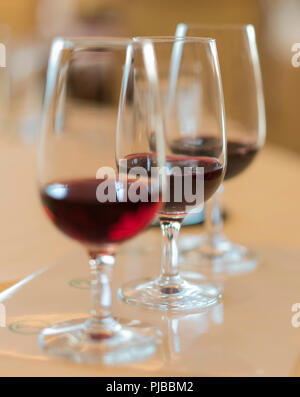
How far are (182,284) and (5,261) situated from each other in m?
0.26

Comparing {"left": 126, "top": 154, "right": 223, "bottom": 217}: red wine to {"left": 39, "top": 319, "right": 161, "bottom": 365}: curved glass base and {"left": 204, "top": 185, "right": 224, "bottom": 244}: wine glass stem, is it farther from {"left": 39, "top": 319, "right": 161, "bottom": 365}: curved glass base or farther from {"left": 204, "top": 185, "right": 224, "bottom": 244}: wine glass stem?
{"left": 204, "top": 185, "right": 224, "bottom": 244}: wine glass stem

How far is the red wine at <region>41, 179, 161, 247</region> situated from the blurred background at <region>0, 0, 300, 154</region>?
5.03 feet

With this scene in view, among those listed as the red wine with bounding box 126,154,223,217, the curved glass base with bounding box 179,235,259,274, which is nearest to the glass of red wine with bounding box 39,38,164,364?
the red wine with bounding box 126,154,223,217

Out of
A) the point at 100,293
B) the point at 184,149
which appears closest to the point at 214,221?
the point at 184,149

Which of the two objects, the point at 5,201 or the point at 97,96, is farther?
the point at 97,96

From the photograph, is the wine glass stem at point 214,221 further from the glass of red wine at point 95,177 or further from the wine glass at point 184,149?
the glass of red wine at point 95,177

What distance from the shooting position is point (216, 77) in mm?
814

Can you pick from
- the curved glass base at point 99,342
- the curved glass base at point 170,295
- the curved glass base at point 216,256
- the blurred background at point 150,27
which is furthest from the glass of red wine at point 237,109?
the blurred background at point 150,27

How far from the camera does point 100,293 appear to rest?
26.0 inches

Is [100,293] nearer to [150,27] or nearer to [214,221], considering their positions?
[214,221]

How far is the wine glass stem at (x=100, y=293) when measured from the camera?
661mm

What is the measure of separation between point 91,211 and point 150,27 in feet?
13.8

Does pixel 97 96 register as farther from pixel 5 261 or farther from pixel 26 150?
pixel 5 261
